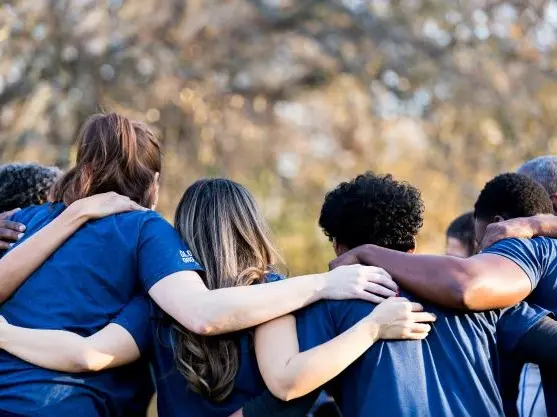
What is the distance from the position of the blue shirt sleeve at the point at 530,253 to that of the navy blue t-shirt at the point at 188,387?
868 mm

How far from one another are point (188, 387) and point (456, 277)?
2.94ft

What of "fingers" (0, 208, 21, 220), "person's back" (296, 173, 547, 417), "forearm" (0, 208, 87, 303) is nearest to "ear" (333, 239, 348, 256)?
"person's back" (296, 173, 547, 417)

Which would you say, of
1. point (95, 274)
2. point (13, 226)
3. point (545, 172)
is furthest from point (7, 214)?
point (545, 172)

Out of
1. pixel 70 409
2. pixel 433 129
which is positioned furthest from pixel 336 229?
pixel 433 129

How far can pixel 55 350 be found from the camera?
3092 millimetres

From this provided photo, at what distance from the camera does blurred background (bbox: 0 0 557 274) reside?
9.59 m

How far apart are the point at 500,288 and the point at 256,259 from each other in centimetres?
79

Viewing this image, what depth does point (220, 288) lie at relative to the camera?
321 centimetres

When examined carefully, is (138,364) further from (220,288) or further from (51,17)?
(51,17)

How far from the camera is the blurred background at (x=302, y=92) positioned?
9.59m

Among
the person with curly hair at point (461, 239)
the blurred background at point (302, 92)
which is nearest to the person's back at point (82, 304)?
the person with curly hair at point (461, 239)

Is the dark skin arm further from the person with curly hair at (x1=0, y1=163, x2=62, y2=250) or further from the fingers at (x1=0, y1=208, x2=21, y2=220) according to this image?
the person with curly hair at (x1=0, y1=163, x2=62, y2=250)

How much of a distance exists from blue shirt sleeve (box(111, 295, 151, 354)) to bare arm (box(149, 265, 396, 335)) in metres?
0.11

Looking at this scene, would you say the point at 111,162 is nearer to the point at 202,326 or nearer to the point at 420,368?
the point at 202,326
